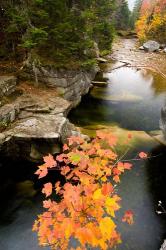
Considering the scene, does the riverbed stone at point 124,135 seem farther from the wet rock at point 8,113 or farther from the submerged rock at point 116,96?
the submerged rock at point 116,96

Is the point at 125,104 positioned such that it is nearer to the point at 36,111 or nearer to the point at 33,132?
the point at 36,111

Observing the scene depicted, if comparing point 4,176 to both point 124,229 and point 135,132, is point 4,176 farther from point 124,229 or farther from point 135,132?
point 135,132

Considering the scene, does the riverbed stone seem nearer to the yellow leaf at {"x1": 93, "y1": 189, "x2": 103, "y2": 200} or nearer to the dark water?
the dark water

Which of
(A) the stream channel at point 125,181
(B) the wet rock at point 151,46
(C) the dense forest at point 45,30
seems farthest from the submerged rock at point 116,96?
(B) the wet rock at point 151,46

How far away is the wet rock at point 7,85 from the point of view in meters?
13.6

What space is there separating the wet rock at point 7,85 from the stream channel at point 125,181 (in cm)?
403

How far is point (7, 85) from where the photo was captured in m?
14.1

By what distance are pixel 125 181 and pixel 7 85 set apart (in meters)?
8.41

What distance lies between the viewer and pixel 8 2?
15242 mm

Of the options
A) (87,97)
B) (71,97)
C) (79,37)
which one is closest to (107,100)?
(87,97)

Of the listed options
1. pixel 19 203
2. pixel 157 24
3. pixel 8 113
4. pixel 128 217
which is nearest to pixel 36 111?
pixel 8 113

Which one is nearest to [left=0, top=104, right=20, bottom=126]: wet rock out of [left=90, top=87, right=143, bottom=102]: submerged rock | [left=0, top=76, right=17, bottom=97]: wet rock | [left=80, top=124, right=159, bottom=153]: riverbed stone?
[left=0, top=76, right=17, bottom=97]: wet rock

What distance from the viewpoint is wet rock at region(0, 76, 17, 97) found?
13.6 meters

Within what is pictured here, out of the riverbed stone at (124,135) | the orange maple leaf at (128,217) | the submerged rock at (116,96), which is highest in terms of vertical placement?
the submerged rock at (116,96)
